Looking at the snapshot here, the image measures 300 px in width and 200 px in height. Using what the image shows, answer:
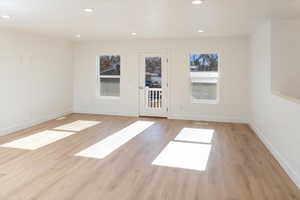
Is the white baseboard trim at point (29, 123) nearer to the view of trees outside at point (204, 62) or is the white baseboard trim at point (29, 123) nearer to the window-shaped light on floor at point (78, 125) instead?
the window-shaped light on floor at point (78, 125)

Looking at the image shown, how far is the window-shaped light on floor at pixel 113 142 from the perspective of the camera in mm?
3852

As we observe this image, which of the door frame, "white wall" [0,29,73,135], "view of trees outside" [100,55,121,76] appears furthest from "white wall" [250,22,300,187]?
"white wall" [0,29,73,135]

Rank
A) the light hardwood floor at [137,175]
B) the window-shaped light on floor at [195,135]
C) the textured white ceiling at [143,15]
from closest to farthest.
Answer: the light hardwood floor at [137,175]
the textured white ceiling at [143,15]
the window-shaped light on floor at [195,135]

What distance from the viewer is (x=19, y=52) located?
534 centimetres

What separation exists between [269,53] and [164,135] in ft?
8.36

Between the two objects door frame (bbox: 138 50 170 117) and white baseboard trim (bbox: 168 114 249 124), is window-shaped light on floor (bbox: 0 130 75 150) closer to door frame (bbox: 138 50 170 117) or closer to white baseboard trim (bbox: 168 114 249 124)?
door frame (bbox: 138 50 170 117)

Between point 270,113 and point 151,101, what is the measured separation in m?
3.67

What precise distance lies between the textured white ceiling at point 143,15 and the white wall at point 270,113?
0.53 meters

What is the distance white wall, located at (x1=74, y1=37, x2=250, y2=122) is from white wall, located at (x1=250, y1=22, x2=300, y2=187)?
532mm

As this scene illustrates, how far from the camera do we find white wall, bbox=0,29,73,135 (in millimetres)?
5051

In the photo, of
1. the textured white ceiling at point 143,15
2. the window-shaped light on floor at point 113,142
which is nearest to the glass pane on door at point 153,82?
the window-shaped light on floor at point 113,142

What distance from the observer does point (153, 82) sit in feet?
23.1

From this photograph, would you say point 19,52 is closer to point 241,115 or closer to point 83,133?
point 83,133

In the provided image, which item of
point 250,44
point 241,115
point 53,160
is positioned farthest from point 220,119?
point 53,160
